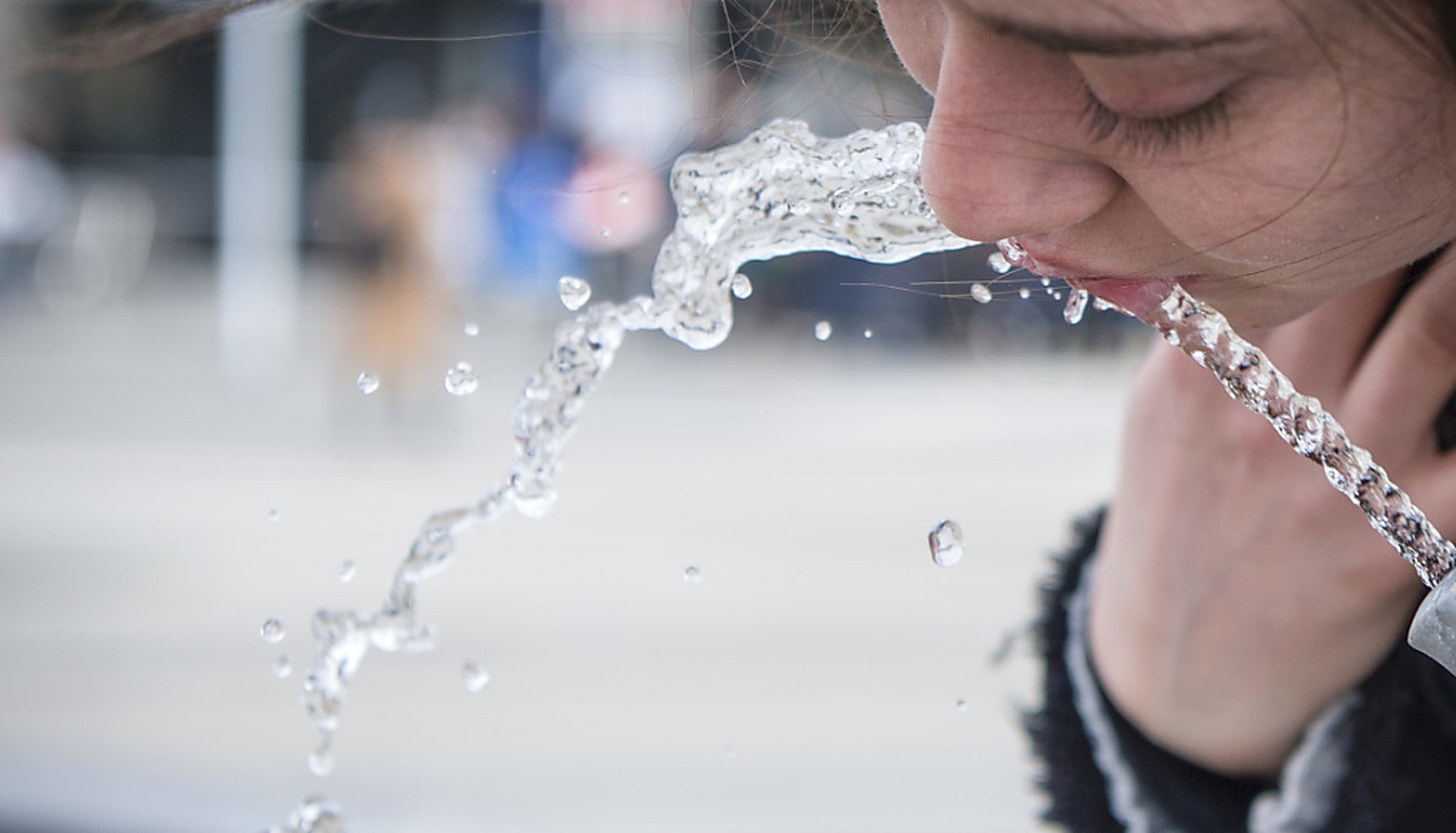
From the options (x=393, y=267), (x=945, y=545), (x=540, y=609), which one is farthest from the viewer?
(x=393, y=267)

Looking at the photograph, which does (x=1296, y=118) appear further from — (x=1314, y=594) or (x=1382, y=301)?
(x=1314, y=594)

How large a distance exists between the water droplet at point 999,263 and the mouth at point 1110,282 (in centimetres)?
13

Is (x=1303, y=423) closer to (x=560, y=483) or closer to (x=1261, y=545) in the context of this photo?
(x=1261, y=545)

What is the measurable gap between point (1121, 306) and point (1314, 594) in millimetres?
423

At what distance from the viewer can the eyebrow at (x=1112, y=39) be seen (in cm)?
68

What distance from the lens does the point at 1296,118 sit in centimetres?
72

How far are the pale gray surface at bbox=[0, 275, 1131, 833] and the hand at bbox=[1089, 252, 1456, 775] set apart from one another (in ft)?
0.70

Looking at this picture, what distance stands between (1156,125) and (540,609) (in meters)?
3.44

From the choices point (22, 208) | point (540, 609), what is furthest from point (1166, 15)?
point (22, 208)

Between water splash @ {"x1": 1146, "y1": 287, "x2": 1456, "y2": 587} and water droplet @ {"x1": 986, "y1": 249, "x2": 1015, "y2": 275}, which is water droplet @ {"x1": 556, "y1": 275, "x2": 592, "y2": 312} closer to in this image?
water droplet @ {"x1": 986, "y1": 249, "x2": 1015, "y2": 275}

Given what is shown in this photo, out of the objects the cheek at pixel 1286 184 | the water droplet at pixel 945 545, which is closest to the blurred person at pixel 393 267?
the water droplet at pixel 945 545

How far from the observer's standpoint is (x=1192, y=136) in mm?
736

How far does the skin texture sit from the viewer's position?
0.70 m

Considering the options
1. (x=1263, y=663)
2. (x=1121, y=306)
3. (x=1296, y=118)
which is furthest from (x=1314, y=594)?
(x=1296, y=118)
